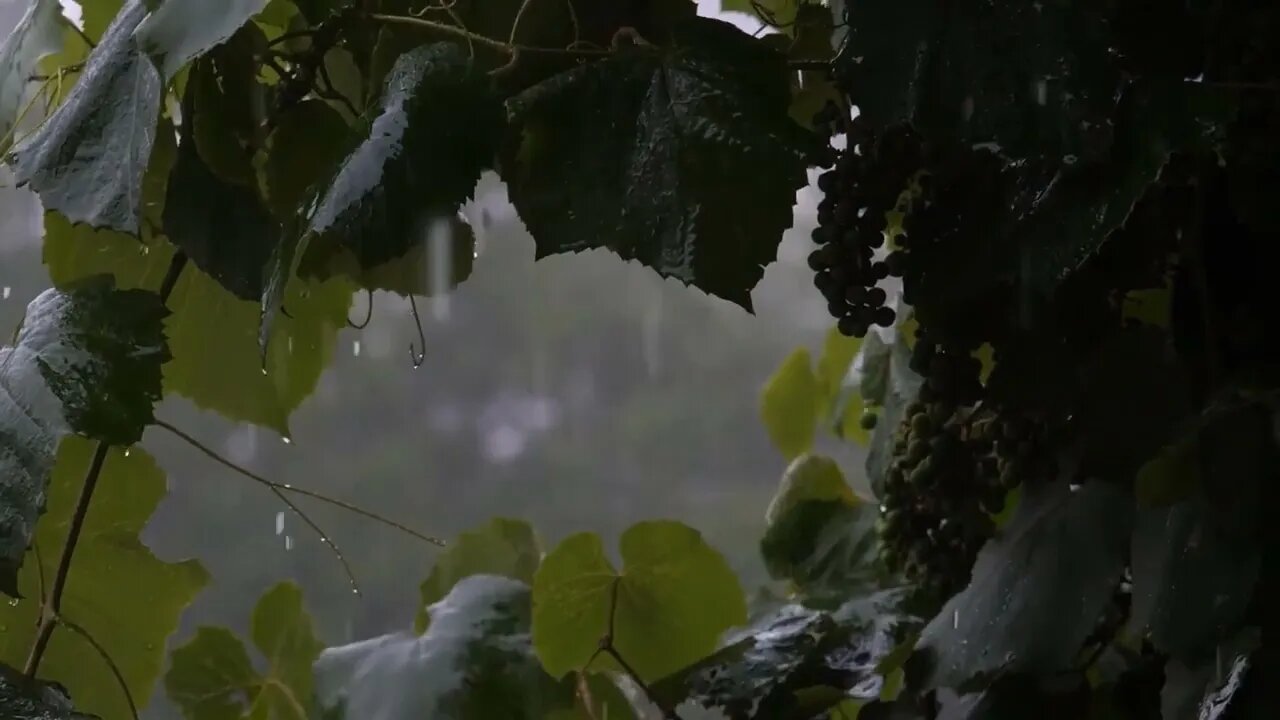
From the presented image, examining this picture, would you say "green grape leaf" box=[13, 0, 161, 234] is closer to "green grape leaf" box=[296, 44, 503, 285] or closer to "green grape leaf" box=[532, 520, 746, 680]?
"green grape leaf" box=[296, 44, 503, 285]

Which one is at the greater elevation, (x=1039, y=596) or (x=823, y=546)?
(x=823, y=546)

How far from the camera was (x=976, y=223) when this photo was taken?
42cm

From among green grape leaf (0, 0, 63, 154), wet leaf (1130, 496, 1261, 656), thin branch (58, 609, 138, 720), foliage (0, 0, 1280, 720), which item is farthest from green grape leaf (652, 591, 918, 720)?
green grape leaf (0, 0, 63, 154)

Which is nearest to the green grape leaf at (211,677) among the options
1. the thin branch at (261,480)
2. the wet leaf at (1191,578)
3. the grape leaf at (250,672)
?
the grape leaf at (250,672)

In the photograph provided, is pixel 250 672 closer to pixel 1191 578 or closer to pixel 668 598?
pixel 668 598

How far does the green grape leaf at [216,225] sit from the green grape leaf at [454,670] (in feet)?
0.64

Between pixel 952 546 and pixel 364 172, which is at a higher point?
pixel 364 172

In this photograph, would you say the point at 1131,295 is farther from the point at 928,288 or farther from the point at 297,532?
the point at 297,532

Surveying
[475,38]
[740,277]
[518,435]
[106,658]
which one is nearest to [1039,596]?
[740,277]

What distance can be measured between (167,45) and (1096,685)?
1.42 feet

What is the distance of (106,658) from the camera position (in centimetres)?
53

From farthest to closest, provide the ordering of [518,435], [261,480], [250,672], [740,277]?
[518,435] → [250,672] → [261,480] → [740,277]

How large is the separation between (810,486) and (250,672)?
0.35 metres

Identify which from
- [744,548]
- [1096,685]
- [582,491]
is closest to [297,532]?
[582,491]
